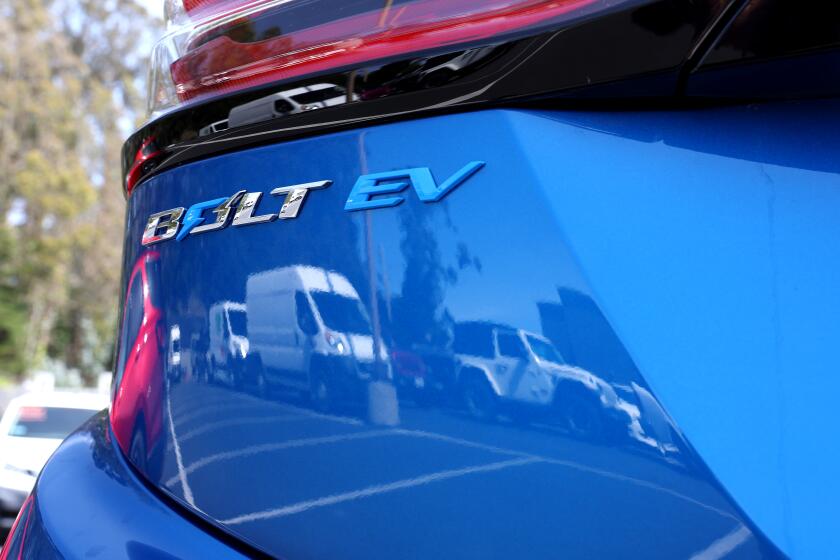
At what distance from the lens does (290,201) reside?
92 centimetres

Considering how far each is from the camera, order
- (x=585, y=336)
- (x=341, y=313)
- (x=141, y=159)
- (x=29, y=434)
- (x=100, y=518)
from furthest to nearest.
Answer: (x=29, y=434) → (x=141, y=159) → (x=100, y=518) → (x=341, y=313) → (x=585, y=336)

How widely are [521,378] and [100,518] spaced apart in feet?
1.85

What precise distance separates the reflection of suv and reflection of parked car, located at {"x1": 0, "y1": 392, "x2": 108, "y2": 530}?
7.79 m

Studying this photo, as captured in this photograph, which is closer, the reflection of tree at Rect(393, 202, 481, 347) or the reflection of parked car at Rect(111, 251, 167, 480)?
the reflection of tree at Rect(393, 202, 481, 347)

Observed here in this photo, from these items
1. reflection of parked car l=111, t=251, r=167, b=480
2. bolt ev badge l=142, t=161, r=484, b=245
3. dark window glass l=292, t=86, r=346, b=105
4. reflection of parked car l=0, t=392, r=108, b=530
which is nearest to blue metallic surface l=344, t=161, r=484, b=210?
bolt ev badge l=142, t=161, r=484, b=245

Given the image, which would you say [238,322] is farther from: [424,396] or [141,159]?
[141,159]

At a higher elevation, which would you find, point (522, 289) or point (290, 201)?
point (290, 201)

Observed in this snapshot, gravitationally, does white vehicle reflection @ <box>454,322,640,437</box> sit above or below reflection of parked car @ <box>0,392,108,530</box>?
above

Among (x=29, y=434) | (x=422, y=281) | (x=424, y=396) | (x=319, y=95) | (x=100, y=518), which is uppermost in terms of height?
(x=319, y=95)

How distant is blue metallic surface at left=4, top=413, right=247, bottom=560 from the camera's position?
0.96m

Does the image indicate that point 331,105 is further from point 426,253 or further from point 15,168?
point 15,168

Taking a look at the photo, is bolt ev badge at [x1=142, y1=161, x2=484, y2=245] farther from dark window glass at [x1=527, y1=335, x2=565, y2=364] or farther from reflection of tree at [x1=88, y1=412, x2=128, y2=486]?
reflection of tree at [x1=88, y1=412, x2=128, y2=486]

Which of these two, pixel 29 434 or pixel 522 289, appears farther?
pixel 29 434

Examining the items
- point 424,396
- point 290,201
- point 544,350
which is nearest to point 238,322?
point 290,201
